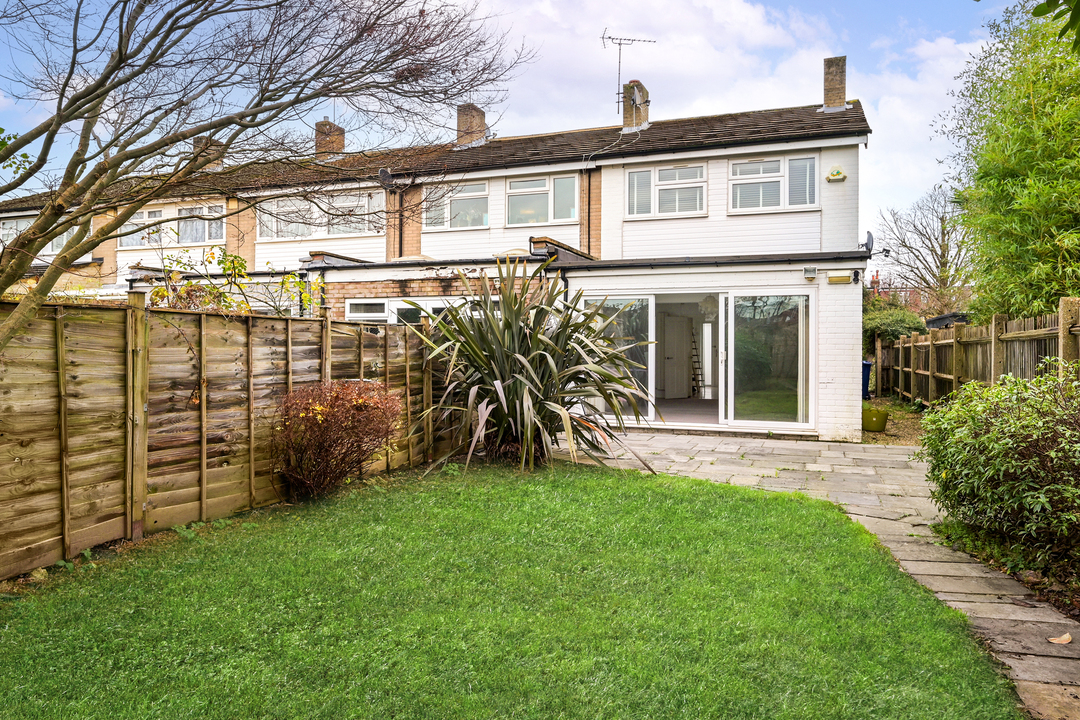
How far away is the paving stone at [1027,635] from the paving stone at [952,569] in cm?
67

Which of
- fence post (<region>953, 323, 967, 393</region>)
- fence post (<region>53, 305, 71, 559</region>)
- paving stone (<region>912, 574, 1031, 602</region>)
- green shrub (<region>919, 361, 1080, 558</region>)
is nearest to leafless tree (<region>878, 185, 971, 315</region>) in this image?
fence post (<region>953, 323, 967, 393</region>)

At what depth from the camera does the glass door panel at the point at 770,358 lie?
10008 millimetres

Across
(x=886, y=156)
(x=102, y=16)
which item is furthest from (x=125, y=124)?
(x=886, y=156)

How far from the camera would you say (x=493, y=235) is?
14.9 m

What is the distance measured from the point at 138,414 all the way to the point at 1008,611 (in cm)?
478

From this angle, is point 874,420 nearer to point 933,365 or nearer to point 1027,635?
point 933,365

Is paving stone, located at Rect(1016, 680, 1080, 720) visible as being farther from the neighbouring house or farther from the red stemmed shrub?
the neighbouring house

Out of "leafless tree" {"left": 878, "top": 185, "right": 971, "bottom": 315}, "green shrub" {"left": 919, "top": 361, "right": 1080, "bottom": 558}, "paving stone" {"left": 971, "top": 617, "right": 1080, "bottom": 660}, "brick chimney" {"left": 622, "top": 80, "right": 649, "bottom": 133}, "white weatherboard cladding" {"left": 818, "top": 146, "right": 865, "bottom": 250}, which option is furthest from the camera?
"leafless tree" {"left": 878, "top": 185, "right": 971, "bottom": 315}

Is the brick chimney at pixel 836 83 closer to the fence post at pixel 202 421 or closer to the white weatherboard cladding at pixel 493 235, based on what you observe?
the white weatherboard cladding at pixel 493 235

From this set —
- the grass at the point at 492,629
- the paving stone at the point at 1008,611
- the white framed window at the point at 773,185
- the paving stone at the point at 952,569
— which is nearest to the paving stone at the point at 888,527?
the grass at the point at 492,629

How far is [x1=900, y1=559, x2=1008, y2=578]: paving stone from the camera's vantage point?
4004 millimetres

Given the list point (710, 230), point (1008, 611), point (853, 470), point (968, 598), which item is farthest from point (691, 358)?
point (1008, 611)

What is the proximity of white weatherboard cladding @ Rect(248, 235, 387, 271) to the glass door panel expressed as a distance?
8.75 meters

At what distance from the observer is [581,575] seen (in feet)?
12.0
